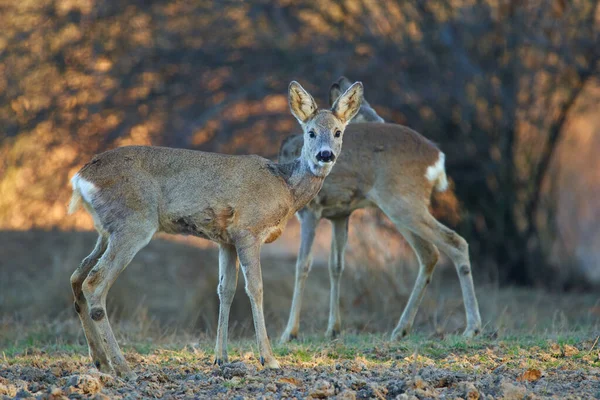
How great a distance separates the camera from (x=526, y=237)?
46.3 ft

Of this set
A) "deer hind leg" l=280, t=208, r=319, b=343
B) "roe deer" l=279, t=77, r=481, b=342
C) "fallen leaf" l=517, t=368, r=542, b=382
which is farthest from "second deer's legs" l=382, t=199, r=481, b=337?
"fallen leaf" l=517, t=368, r=542, b=382

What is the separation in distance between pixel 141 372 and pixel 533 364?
8.65 feet

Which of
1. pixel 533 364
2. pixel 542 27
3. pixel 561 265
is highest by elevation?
pixel 542 27

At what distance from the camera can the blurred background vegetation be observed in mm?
12719

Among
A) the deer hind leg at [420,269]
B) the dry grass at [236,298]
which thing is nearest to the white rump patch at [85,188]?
the dry grass at [236,298]

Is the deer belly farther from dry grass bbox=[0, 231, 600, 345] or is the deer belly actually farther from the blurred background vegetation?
the blurred background vegetation

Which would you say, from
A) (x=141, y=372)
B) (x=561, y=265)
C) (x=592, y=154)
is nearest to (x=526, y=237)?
(x=561, y=265)

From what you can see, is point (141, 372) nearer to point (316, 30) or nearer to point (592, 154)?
point (316, 30)

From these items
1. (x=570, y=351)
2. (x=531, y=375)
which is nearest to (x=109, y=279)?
(x=531, y=375)

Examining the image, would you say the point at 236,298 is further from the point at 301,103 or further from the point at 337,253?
the point at 301,103

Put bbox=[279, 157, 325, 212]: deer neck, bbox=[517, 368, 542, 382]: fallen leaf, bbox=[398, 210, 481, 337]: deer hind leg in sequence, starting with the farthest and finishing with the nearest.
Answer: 1. bbox=[398, 210, 481, 337]: deer hind leg
2. bbox=[279, 157, 325, 212]: deer neck
3. bbox=[517, 368, 542, 382]: fallen leaf

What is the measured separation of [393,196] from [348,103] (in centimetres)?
148

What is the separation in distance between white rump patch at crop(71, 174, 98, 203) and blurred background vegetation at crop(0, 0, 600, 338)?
579cm

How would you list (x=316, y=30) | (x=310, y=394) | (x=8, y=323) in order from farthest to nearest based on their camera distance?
(x=316, y=30) < (x=8, y=323) < (x=310, y=394)
